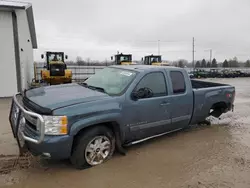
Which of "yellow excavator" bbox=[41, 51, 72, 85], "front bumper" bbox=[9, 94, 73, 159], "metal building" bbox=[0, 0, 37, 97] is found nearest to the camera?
"front bumper" bbox=[9, 94, 73, 159]

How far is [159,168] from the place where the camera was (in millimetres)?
3684

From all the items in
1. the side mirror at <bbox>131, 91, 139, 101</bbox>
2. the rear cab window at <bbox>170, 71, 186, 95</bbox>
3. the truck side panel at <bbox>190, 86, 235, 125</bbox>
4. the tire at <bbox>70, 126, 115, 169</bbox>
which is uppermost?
the rear cab window at <bbox>170, 71, 186, 95</bbox>

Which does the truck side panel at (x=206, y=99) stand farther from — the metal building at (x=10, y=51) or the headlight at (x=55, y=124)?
→ the metal building at (x=10, y=51)

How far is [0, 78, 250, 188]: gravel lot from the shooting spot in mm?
3227

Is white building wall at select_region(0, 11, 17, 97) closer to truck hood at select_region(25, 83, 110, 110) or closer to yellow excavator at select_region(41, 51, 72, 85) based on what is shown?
yellow excavator at select_region(41, 51, 72, 85)

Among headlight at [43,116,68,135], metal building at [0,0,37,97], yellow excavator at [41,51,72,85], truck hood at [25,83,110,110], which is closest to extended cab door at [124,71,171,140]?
truck hood at [25,83,110,110]

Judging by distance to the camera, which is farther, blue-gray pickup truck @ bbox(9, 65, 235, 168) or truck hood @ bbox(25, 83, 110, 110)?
truck hood @ bbox(25, 83, 110, 110)

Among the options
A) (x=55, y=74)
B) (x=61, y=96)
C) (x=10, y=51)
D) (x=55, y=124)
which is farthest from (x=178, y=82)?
(x=55, y=74)

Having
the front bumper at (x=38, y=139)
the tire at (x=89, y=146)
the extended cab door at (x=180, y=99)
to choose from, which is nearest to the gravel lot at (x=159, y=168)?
the tire at (x=89, y=146)

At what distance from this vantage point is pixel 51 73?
16938 millimetres

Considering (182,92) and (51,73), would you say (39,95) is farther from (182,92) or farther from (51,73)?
(51,73)

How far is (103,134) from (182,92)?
2.19m

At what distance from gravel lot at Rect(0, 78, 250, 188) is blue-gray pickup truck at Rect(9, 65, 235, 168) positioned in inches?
11.6

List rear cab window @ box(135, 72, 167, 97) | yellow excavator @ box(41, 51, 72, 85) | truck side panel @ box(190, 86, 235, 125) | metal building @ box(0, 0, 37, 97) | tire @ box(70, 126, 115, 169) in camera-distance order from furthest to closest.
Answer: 1. yellow excavator @ box(41, 51, 72, 85)
2. metal building @ box(0, 0, 37, 97)
3. truck side panel @ box(190, 86, 235, 125)
4. rear cab window @ box(135, 72, 167, 97)
5. tire @ box(70, 126, 115, 169)
